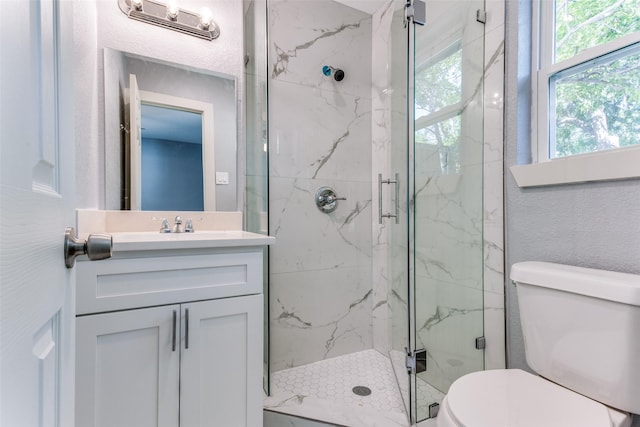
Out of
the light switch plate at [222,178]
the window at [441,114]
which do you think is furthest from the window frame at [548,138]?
the light switch plate at [222,178]

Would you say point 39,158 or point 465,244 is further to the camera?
point 465,244

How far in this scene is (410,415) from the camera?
4.75 feet

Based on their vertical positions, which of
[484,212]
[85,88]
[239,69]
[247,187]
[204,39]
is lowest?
[484,212]

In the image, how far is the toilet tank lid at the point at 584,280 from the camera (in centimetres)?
92

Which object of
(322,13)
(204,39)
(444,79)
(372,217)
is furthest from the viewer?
(372,217)

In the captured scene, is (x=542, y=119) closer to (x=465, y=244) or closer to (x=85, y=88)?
(x=465, y=244)

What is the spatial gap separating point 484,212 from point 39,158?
5.44 feet

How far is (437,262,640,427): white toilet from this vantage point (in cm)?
90

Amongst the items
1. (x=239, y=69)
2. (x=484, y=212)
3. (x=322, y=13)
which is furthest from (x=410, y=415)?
(x=322, y=13)

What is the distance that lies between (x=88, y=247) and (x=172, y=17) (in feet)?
5.24

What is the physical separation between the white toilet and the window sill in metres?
0.34

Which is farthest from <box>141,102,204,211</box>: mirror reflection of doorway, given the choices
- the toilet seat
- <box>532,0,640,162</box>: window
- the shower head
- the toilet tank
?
<box>532,0,640,162</box>: window

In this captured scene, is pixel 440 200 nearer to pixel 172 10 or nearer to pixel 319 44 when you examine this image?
pixel 319 44

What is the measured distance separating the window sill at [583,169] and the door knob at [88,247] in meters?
1.49
